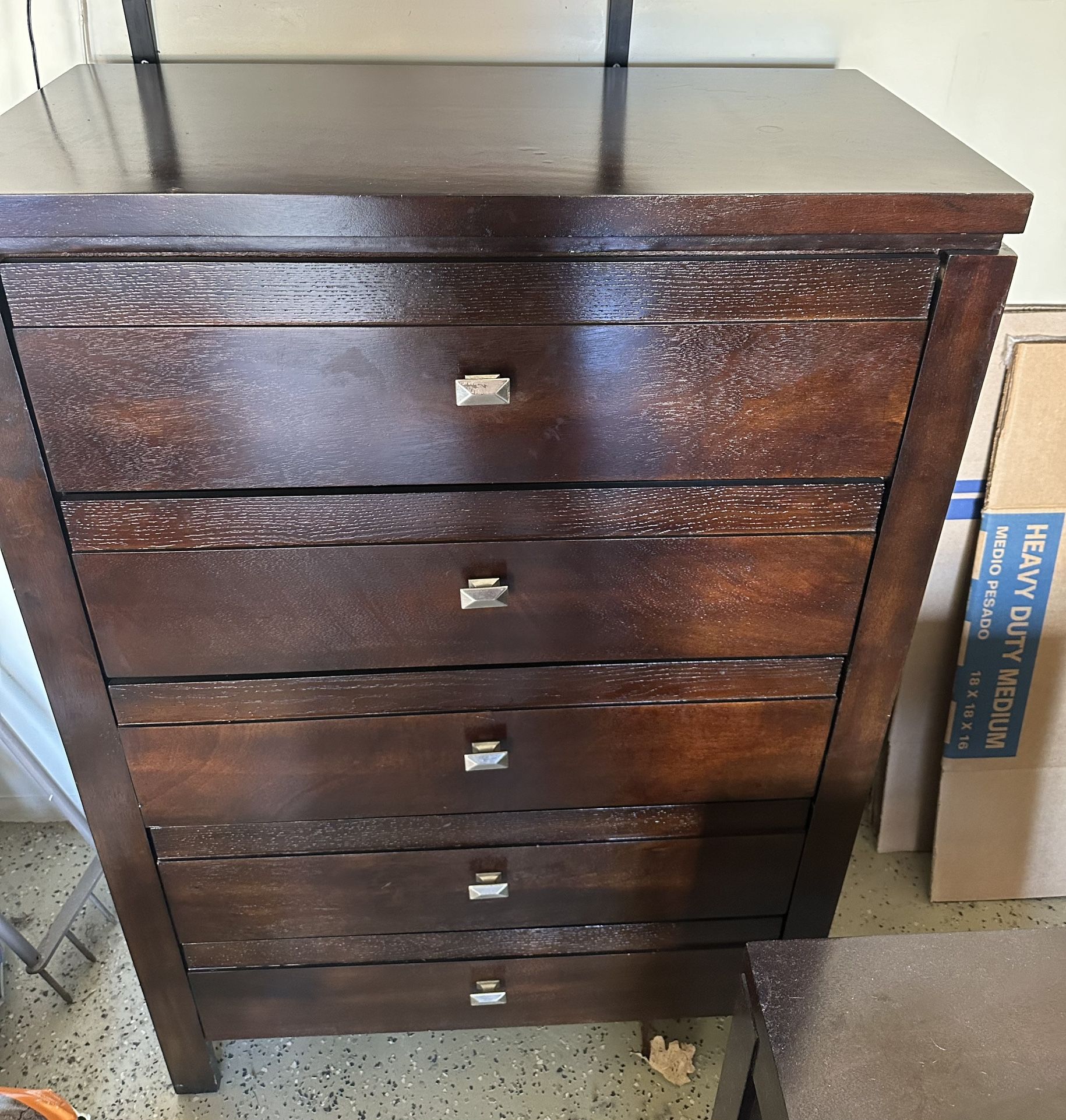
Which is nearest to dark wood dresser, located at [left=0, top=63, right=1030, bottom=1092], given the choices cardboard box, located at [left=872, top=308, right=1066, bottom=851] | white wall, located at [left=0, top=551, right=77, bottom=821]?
cardboard box, located at [left=872, top=308, right=1066, bottom=851]

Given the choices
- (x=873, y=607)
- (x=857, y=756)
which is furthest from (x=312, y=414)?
(x=857, y=756)

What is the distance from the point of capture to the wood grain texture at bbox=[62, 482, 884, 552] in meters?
0.87

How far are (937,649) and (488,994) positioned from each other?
888 millimetres

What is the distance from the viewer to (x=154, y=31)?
3.68ft

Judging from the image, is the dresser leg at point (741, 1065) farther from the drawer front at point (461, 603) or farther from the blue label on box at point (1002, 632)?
the blue label on box at point (1002, 632)

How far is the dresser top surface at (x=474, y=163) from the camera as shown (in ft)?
2.40

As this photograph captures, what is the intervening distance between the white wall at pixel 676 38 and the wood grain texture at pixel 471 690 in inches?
29.6

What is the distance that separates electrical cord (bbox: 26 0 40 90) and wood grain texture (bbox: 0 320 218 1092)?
1.80 ft

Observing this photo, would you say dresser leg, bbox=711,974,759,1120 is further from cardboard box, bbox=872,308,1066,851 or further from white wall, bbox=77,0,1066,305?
white wall, bbox=77,0,1066,305

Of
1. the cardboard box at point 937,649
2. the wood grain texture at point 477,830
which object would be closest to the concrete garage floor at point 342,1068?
the cardboard box at point 937,649

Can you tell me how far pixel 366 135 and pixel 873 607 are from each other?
0.68m

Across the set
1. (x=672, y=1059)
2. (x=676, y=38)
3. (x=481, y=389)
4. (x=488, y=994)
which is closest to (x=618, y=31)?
(x=676, y=38)

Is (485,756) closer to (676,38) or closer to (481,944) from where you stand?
(481,944)

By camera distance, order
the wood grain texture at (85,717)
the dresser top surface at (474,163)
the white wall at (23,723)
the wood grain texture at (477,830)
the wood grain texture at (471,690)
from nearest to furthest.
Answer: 1. the dresser top surface at (474,163)
2. the wood grain texture at (85,717)
3. the wood grain texture at (471,690)
4. the wood grain texture at (477,830)
5. the white wall at (23,723)
